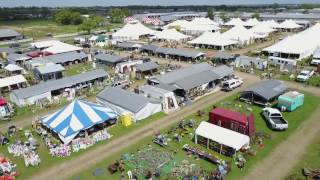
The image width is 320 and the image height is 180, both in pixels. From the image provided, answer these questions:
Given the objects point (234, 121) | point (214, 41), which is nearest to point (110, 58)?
point (214, 41)

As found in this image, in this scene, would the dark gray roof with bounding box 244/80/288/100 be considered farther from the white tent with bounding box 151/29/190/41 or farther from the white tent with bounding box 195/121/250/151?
the white tent with bounding box 151/29/190/41

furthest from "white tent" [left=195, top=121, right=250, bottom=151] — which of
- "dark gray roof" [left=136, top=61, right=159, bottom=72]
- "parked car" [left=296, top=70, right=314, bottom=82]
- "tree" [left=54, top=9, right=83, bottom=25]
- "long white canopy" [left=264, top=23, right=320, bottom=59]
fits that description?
"tree" [left=54, top=9, right=83, bottom=25]

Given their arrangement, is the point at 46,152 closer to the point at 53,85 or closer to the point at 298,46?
the point at 53,85

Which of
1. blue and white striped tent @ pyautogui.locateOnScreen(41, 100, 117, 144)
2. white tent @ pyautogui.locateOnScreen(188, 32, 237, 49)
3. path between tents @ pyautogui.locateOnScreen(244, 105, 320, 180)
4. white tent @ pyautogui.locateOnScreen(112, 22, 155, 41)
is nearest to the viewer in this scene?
path between tents @ pyautogui.locateOnScreen(244, 105, 320, 180)

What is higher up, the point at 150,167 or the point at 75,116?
Answer: the point at 75,116

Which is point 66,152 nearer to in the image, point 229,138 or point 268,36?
point 229,138

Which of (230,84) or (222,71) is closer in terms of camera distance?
(230,84)

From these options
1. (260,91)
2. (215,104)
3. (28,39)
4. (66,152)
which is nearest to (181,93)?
(215,104)
